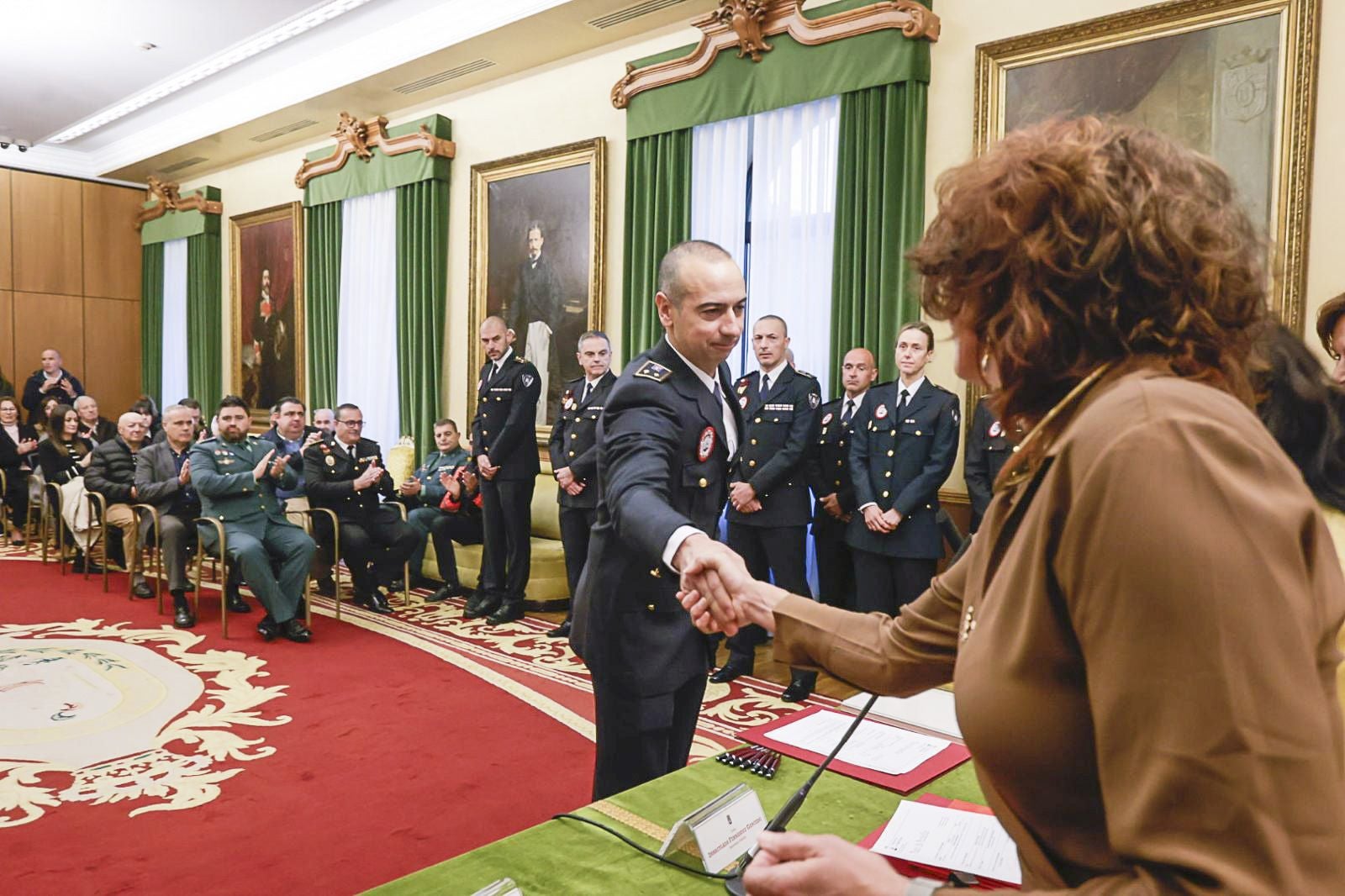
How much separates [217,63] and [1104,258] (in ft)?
32.1

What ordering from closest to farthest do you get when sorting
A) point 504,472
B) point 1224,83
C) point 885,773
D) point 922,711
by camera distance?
point 885,773 < point 922,711 < point 1224,83 < point 504,472

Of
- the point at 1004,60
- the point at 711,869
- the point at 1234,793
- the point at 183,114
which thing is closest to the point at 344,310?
the point at 183,114

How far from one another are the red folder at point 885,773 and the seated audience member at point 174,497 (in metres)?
5.26

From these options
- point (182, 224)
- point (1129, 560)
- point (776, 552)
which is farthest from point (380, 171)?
point (1129, 560)

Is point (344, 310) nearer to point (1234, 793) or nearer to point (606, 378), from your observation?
point (606, 378)

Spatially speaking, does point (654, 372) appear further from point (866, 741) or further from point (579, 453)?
point (579, 453)

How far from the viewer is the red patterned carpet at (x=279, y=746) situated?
292cm

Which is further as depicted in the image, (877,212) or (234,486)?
(234,486)

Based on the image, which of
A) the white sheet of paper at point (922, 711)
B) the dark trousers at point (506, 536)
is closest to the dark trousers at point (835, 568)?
the dark trousers at point (506, 536)

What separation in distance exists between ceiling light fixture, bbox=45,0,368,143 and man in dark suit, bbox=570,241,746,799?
6366mm

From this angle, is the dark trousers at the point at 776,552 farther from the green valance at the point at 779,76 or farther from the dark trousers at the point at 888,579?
the green valance at the point at 779,76

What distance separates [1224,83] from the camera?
4367 millimetres

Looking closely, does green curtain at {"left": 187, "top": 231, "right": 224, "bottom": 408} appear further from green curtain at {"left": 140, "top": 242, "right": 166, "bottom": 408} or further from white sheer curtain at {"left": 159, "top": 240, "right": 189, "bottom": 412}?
green curtain at {"left": 140, "top": 242, "right": 166, "bottom": 408}

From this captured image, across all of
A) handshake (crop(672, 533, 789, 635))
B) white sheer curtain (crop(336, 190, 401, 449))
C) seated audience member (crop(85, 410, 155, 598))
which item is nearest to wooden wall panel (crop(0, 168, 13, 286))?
white sheer curtain (crop(336, 190, 401, 449))
